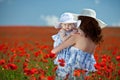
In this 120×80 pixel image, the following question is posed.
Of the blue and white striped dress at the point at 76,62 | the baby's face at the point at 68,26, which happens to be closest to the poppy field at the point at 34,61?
the blue and white striped dress at the point at 76,62

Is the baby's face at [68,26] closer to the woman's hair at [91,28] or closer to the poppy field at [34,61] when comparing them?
the woman's hair at [91,28]

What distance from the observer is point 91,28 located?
2.47m

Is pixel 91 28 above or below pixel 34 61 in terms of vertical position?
above

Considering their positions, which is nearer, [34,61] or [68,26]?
[68,26]

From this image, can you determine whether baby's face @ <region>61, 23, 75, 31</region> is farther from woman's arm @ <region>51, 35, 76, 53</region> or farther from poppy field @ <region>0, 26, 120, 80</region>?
poppy field @ <region>0, 26, 120, 80</region>

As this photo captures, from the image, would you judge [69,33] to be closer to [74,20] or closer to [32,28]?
[74,20]

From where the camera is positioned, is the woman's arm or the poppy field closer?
the poppy field

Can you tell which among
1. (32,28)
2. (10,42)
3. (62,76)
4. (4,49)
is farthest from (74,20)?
(32,28)

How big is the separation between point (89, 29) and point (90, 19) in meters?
0.07

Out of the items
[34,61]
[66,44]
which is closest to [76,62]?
[66,44]

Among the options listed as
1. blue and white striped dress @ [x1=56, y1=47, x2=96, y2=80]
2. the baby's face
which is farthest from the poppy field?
the baby's face

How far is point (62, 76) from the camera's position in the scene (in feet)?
7.88

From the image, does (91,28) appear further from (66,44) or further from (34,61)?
(34,61)

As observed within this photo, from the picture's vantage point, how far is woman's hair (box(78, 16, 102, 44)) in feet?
8.03
